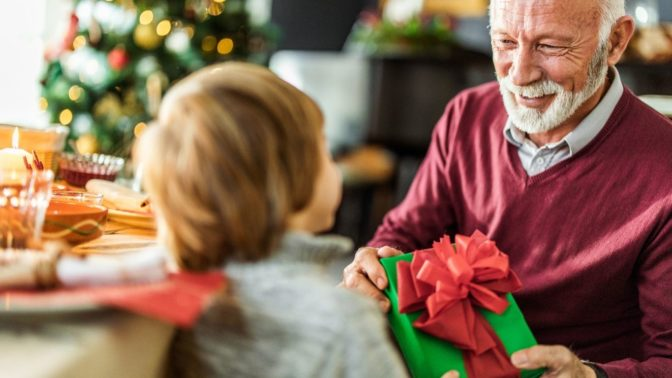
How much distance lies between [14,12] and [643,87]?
3.31 metres

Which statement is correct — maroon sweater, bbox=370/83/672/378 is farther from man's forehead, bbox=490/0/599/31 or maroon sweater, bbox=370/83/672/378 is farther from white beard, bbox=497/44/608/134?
man's forehead, bbox=490/0/599/31

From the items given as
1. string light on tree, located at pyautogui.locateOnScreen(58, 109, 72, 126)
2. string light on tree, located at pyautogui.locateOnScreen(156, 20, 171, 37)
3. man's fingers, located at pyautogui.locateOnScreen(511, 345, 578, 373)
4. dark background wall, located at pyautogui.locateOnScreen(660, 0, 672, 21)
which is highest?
dark background wall, located at pyautogui.locateOnScreen(660, 0, 672, 21)

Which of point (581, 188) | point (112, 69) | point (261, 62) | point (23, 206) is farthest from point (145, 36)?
point (23, 206)

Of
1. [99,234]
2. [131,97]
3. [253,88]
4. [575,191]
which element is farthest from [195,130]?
[131,97]

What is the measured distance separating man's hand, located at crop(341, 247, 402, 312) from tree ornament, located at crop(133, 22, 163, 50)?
2.82 meters

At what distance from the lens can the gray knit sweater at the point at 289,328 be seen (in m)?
0.92

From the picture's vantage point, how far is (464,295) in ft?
4.38

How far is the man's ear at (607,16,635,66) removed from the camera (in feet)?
6.03

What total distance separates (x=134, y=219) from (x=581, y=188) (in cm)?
93

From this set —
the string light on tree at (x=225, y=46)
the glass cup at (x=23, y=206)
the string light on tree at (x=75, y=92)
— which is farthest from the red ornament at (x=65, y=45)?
the glass cup at (x=23, y=206)

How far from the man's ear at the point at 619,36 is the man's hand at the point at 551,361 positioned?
2.45 feet

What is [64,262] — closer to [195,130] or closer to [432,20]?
[195,130]

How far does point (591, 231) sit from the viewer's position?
173 cm

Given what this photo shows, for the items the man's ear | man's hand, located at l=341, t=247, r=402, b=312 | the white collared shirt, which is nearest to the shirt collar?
the white collared shirt
